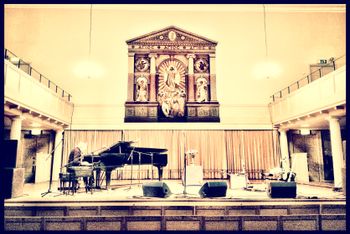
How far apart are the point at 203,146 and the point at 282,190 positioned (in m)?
6.23

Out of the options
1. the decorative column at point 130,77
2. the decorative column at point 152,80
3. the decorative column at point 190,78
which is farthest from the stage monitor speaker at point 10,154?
the decorative column at point 190,78

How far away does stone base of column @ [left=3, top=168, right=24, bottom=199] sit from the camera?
17.7ft

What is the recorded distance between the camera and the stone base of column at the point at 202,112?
37.5 ft

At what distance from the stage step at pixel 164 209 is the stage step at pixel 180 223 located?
204 mm

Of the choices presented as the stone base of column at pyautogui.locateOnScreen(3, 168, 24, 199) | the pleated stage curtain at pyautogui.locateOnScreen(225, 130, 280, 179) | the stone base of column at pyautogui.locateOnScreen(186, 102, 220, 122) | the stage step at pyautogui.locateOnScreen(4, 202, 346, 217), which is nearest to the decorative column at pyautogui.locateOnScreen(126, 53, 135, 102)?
the stone base of column at pyautogui.locateOnScreen(186, 102, 220, 122)

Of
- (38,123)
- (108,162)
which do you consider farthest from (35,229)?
(38,123)

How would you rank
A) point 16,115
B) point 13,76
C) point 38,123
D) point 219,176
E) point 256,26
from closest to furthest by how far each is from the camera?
point 13,76, point 16,115, point 38,123, point 219,176, point 256,26

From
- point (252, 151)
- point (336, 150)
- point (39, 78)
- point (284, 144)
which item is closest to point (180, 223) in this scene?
point (336, 150)

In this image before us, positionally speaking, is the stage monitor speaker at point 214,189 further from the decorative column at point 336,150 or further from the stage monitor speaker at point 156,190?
the decorative column at point 336,150

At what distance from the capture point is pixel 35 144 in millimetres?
11781

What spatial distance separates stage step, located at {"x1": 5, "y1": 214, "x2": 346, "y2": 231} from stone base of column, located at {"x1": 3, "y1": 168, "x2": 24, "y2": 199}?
111 cm
